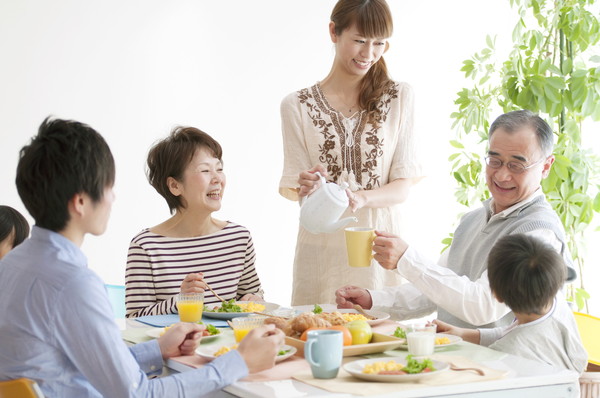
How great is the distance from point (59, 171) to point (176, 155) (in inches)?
48.5

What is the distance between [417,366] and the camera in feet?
5.41

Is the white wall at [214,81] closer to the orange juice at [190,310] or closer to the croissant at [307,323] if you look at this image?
the orange juice at [190,310]

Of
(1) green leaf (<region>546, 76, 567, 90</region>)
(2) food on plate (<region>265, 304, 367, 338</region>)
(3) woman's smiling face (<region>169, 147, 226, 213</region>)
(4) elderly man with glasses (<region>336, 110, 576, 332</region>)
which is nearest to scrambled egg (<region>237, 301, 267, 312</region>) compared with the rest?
(4) elderly man with glasses (<region>336, 110, 576, 332</region>)

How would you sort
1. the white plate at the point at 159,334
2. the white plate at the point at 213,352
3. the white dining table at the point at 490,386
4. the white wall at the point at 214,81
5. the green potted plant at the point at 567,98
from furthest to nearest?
the white wall at the point at 214,81, the green potted plant at the point at 567,98, the white plate at the point at 159,334, the white plate at the point at 213,352, the white dining table at the point at 490,386

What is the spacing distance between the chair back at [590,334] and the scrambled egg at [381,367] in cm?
120

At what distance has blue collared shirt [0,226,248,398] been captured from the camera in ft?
5.09

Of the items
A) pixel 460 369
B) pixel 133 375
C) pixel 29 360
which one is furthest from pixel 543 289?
pixel 29 360

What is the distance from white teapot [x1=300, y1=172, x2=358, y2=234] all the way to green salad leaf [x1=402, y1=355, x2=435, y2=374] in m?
0.67

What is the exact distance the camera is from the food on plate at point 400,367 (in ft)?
5.40

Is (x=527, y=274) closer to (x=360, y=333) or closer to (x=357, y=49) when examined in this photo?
(x=360, y=333)

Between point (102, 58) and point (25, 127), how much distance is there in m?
0.51

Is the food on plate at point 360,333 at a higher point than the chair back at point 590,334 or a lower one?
higher

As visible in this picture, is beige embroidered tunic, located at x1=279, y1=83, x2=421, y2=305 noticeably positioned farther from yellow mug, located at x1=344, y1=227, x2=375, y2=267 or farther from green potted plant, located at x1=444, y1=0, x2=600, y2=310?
green potted plant, located at x1=444, y1=0, x2=600, y2=310

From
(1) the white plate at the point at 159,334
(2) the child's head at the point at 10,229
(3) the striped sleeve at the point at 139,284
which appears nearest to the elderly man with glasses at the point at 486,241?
(1) the white plate at the point at 159,334
